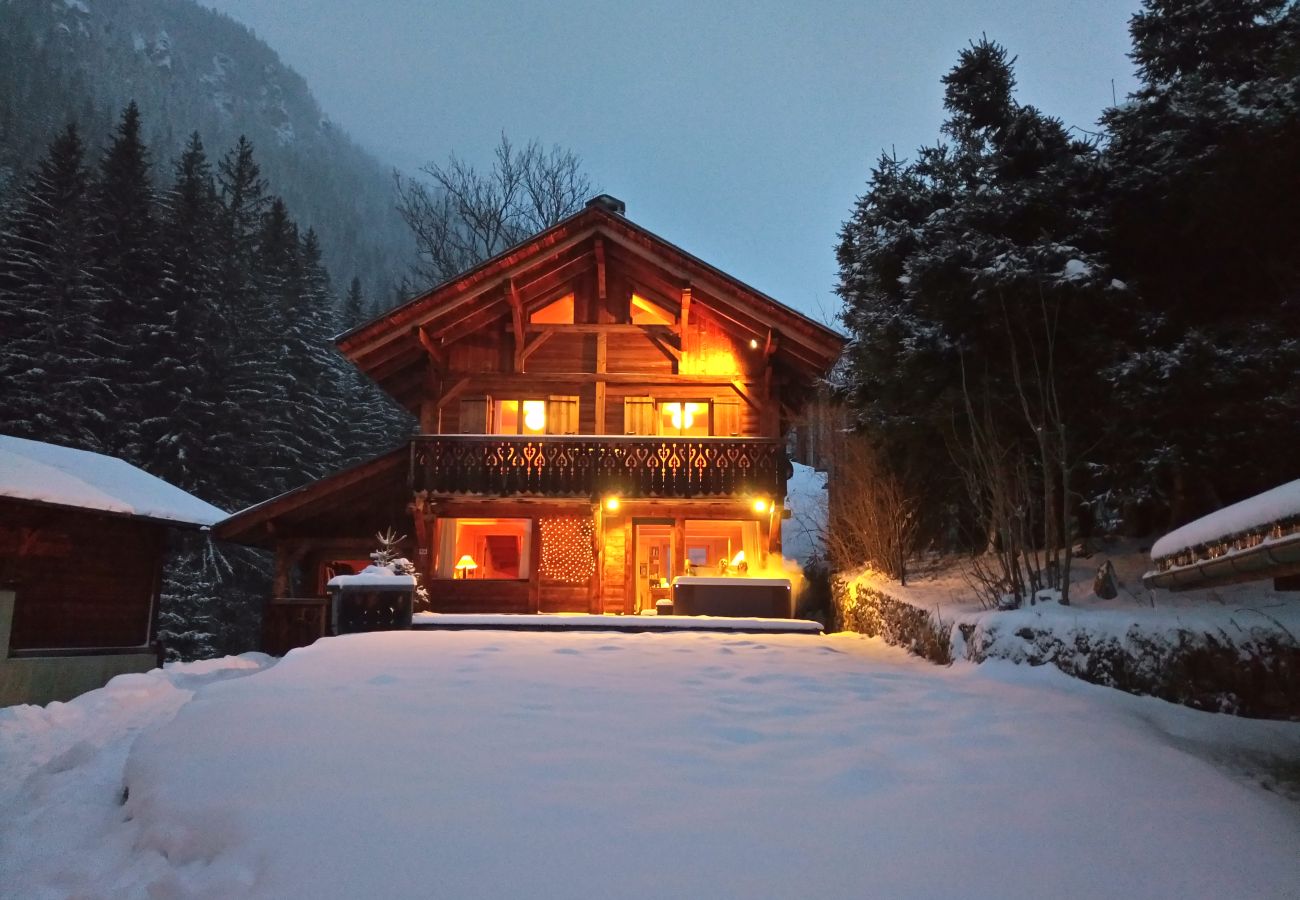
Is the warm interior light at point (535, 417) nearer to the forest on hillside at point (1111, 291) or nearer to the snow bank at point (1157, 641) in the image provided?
the forest on hillside at point (1111, 291)

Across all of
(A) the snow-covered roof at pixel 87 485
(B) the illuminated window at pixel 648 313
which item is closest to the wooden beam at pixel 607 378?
(B) the illuminated window at pixel 648 313

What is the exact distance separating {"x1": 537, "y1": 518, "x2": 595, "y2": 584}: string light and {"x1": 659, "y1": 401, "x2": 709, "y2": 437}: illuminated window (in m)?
2.85

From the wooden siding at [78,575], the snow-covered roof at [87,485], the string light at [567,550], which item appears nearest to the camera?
the snow-covered roof at [87,485]

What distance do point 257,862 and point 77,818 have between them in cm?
248

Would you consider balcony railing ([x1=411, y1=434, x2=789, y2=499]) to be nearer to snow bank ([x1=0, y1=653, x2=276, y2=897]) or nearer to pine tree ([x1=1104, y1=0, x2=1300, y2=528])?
snow bank ([x1=0, y1=653, x2=276, y2=897])

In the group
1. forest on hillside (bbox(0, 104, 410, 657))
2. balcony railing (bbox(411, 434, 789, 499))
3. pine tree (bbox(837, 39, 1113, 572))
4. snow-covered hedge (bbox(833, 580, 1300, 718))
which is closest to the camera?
snow-covered hedge (bbox(833, 580, 1300, 718))

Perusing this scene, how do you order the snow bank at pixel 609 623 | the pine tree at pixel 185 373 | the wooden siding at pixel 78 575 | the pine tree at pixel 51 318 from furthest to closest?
1. the pine tree at pixel 185 373
2. the pine tree at pixel 51 318
3. the wooden siding at pixel 78 575
4. the snow bank at pixel 609 623

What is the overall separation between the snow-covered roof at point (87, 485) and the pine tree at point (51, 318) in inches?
354

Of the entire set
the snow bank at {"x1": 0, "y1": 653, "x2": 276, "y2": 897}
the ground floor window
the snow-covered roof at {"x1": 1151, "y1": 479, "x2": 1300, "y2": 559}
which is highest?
the ground floor window

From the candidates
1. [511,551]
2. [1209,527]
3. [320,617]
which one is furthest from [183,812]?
[511,551]

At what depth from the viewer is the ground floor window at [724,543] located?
1791 centimetres

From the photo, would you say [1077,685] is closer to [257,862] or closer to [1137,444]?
[1137,444]

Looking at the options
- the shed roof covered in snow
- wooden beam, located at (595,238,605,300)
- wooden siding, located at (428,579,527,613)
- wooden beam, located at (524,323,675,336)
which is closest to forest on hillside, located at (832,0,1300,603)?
the shed roof covered in snow

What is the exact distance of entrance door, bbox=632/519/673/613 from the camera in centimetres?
1789
